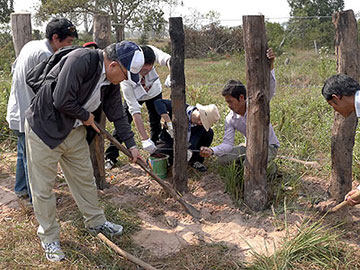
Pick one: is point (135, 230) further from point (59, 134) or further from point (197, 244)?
point (59, 134)

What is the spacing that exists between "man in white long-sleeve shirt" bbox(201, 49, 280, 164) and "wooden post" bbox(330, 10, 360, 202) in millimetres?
671

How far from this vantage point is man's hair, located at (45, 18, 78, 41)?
344 cm

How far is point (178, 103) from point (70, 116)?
1.20 metres

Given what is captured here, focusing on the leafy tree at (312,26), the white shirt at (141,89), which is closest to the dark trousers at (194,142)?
the white shirt at (141,89)

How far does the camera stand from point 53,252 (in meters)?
3.05

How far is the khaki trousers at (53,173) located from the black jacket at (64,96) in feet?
0.35

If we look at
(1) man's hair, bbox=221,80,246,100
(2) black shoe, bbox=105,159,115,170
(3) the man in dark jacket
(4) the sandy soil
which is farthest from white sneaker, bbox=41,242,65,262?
(1) man's hair, bbox=221,80,246,100

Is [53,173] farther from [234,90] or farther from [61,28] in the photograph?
[234,90]

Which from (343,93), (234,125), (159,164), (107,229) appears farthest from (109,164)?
(343,93)

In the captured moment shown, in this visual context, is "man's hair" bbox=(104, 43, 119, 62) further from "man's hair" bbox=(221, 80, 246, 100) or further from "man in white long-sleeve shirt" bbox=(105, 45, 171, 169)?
"man's hair" bbox=(221, 80, 246, 100)

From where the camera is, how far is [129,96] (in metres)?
4.10

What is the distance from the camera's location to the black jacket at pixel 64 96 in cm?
267

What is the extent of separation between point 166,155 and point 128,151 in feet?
3.32

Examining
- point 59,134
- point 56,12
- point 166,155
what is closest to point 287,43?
point 56,12
